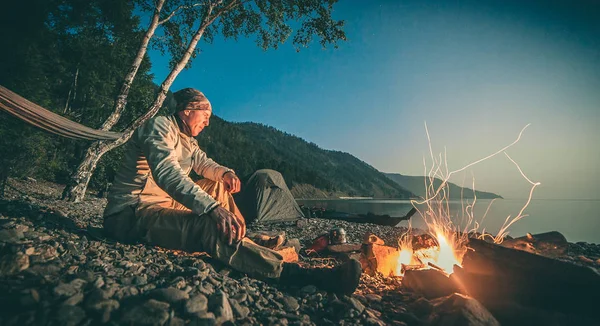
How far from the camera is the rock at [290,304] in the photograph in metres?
2.36

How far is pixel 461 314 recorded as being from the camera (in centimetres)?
218

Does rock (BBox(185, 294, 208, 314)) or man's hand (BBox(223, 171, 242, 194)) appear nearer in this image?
rock (BBox(185, 294, 208, 314))

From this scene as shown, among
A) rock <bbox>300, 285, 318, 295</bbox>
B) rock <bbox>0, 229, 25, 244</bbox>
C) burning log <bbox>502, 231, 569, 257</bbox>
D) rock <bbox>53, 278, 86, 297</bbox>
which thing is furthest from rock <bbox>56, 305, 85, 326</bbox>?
burning log <bbox>502, 231, 569, 257</bbox>

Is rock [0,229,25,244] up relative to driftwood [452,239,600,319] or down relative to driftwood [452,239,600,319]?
down

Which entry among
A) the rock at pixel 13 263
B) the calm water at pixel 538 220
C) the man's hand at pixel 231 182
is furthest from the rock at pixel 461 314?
the calm water at pixel 538 220

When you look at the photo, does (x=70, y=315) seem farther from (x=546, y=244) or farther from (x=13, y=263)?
(x=546, y=244)

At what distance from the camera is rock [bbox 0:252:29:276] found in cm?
187

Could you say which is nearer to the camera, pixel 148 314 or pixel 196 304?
pixel 148 314

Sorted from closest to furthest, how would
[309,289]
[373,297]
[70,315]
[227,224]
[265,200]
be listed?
[70,315]
[227,224]
[309,289]
[373,297]
[265,200]

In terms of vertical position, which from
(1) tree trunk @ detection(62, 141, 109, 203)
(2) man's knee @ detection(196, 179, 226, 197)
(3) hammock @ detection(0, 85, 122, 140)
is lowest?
(1) tree trunk @ detection(62, 141, 109, 203)

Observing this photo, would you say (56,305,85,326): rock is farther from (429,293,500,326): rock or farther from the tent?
the tent

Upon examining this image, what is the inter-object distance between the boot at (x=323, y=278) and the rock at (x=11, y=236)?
8.00ft

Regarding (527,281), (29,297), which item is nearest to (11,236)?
(29,297)

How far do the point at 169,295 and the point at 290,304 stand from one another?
107cm
